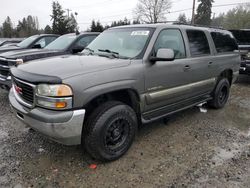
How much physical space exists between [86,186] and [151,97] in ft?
5.07

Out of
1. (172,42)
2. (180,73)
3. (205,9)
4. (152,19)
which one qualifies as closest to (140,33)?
(172,42)

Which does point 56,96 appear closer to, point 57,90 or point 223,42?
point 57,90

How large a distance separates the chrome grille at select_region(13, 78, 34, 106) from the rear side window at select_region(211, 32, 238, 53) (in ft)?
12.6

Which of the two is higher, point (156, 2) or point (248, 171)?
point (156, 2)

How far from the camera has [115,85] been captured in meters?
2.85

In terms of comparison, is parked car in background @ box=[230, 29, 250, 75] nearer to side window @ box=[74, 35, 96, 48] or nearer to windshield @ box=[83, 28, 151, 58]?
side window @ box=[74, 35, 96, 48]

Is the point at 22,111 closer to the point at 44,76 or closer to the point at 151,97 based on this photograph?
the point at 44,76

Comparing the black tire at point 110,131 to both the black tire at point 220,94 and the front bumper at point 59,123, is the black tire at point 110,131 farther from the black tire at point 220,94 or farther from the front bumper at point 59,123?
the black tire at point 220,94

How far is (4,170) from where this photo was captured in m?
2.87

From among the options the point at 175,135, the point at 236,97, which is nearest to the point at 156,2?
the point at 236,97

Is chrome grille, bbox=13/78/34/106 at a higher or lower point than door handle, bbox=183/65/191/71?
lower

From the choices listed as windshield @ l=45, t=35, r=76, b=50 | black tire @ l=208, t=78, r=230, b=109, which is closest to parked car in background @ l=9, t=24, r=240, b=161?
black tire @ l=208, t=78, r=230, b=109

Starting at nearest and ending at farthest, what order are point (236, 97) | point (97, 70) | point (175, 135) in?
point (97, 70) < point (175, 135) < point (236, 97)

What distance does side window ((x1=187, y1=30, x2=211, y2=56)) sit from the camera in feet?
13.6
